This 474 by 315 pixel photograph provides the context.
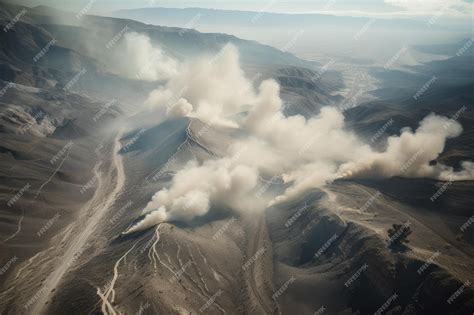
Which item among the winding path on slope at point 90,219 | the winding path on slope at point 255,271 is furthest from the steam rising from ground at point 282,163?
the winding path on slope at point 90,219

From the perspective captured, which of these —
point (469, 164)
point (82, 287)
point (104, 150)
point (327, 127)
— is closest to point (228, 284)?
point (82, 287)

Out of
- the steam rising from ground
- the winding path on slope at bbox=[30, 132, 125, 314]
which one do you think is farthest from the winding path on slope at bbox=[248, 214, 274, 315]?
the winding path on slope at bbox=[30, 132, 125, 314]

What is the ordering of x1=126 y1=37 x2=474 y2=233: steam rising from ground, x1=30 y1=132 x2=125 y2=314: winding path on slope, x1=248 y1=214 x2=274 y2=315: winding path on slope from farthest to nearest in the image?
x1=126 y1=37 x2=474 y2=233: steam rising from ground → x1=30 y1=132 x2=125 y2=314: winding path on slope → x1=248 y1=214 x2=274 y2=315: winding path on slope

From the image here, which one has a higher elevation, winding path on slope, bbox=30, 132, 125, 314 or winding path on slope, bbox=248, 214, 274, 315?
winding path on slope, bbox=248, 214, 274, 315

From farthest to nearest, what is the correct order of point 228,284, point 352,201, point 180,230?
point 352,201 < point 180,230 < point 228,284

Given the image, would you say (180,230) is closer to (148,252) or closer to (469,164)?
(148,252)

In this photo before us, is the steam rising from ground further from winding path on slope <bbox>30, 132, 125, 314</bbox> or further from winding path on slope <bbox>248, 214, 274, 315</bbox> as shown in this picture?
winding path on slope <bbox>30, 132, 125, 314</bbox>

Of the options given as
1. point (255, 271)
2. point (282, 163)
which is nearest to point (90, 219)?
point (255, 271)
